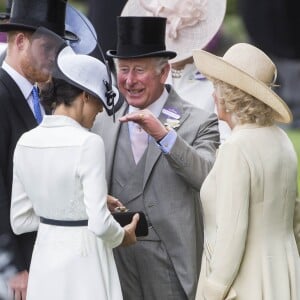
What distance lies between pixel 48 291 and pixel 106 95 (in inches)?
35.2

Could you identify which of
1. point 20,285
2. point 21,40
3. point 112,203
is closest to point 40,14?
point 21,40

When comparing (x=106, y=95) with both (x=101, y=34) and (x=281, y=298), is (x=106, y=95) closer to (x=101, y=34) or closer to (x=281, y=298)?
(x=281, y=298)

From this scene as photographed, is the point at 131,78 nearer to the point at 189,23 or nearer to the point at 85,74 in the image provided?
the point at 85,74

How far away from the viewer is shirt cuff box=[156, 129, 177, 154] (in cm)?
615

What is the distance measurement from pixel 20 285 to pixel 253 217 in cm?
114

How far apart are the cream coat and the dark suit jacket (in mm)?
881

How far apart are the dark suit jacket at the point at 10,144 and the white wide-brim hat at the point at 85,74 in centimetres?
35

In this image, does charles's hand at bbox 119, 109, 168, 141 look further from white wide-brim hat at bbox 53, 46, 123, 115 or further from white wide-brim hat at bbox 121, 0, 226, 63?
white wide-brim hat at bbox 121, 0, 226, 63

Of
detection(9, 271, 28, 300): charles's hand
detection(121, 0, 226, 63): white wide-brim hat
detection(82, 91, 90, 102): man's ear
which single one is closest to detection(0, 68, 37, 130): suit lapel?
detection(82, 91, 90, 102): man's ear

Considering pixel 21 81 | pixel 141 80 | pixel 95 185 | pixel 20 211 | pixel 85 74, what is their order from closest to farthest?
pixel 95 185 < pixel 85 74 < pixel 20 211 < pixel 21 81 < pixel 141 80

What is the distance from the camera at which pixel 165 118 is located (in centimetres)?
651

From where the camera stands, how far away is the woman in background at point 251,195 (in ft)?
18.6

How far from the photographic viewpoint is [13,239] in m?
6.16

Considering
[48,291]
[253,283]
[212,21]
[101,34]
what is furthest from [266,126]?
[101,34]
